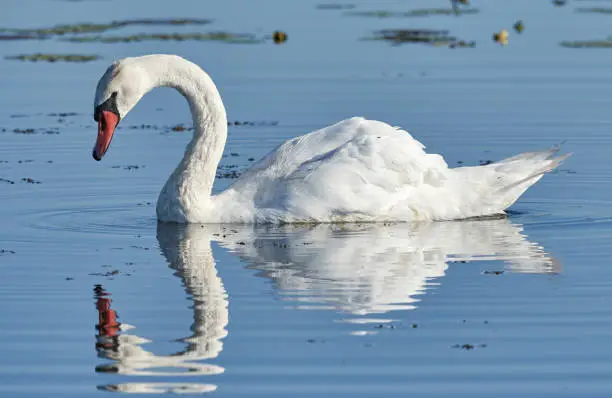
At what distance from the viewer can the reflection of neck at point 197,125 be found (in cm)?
1410

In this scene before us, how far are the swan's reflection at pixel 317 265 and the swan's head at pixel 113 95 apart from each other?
100 cm

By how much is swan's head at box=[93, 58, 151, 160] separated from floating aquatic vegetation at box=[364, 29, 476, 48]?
12738 mm

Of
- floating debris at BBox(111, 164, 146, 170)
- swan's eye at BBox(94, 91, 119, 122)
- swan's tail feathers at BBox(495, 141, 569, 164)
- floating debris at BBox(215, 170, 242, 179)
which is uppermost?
swan's eye at BBox(94, 91, 119, 122)

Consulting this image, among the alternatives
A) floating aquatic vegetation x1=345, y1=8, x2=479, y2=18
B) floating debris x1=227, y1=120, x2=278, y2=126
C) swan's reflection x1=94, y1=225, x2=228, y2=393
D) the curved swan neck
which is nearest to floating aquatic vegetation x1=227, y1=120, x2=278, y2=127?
floating debris x1=227, y1=120, x2=278, y2=126

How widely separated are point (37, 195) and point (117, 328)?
5.58 metres

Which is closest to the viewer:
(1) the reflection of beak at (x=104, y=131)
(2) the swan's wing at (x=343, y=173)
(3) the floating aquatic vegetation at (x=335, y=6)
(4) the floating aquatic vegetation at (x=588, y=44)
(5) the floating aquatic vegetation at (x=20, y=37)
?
(2) the swan's wing at (x=343, y=173)

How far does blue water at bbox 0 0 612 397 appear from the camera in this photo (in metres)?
8.85

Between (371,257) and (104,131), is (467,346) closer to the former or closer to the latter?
(371,257)

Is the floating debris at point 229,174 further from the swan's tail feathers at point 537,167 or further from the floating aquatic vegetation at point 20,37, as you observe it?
the floating aquatic vegetation at point 20,37

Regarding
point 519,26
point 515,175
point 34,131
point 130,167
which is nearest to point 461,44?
point 519,26

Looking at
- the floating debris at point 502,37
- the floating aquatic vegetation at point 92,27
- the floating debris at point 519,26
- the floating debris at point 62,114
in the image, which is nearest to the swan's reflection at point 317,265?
the floating debris at point 62,114

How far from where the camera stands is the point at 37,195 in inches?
599

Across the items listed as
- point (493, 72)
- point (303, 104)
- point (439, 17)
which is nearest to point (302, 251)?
point (303, 104)

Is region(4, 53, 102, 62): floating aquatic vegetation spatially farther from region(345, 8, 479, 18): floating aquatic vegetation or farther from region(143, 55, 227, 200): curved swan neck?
region(143, 55, 227, 200): curved swan neck
